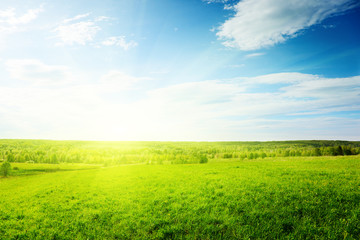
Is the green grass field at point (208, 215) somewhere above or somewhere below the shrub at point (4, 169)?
above

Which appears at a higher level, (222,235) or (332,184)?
(332,184)

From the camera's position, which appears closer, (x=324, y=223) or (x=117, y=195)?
(x=324, y=223)

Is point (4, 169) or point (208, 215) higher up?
point (208, 215)

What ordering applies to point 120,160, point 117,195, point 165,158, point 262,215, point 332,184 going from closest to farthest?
point 262,215 → point 332,184 → point 117,195 → point 165,158 → point 120,160

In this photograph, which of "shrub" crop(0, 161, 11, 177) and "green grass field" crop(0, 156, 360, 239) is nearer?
"green grass field" crop(0, 156, 360, 239)

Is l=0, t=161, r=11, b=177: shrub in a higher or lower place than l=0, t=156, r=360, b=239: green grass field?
lower

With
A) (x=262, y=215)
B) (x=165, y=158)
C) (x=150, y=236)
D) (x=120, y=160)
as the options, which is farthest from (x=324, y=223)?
(x=120, y=160)

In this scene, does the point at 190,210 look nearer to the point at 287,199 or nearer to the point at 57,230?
the point at 287,199

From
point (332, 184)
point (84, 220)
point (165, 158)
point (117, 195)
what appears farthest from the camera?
point (165, 158)

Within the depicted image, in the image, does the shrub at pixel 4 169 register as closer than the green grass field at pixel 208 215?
No

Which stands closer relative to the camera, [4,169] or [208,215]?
[208,215]

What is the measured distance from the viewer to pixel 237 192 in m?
16.0

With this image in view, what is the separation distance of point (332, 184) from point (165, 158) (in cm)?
11314

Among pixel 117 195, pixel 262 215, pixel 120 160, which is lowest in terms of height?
pixel 120 160
